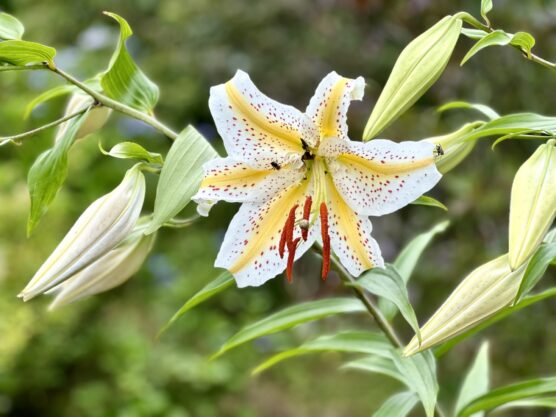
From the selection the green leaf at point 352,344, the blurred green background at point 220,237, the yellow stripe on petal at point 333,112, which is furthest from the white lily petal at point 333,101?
the blurred green background at point 220,237

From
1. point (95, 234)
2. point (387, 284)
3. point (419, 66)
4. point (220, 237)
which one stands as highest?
point (419, 66)

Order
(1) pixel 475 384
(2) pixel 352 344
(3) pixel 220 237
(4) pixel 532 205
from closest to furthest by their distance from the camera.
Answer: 1. (4) pixel 532 205
2. (2) pixel 352 344
3. (1) pixel 475 384
4. (3) pixel 220 237

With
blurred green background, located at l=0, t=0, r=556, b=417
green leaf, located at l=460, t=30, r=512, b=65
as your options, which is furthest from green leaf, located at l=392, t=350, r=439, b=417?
blurred green background, located at l=0, t=0, r=556, b=417

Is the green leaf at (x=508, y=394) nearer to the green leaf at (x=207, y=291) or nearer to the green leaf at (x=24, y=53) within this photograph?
the green leaf at (x=207, y=291)

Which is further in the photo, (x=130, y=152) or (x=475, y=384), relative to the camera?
(x=475, y=384)

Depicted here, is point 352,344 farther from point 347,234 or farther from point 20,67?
point 20,67

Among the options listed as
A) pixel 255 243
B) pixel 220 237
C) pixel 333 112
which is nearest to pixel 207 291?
pixel 255 243
